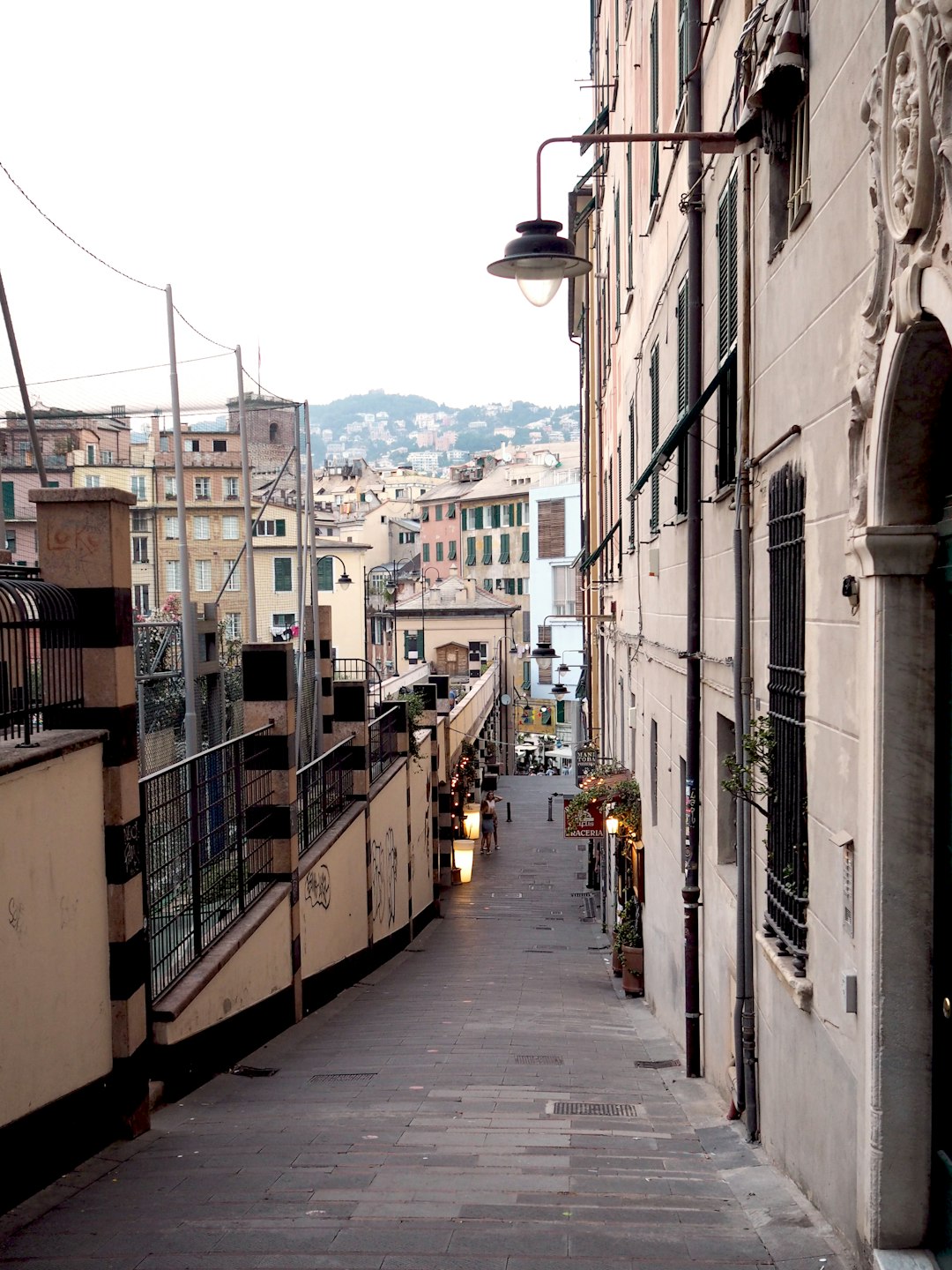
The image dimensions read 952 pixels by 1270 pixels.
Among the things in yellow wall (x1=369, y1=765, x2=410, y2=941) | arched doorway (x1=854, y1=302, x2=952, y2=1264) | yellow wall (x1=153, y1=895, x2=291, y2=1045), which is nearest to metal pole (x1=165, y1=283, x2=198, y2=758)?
yellow wall (x1=153, y1=895, x2=291, y2=1045)

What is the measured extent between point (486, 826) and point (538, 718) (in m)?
37.5

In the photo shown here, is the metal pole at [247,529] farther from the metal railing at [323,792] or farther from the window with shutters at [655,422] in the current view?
the window with shutters at [655,422]

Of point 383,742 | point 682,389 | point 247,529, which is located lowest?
point 383,742

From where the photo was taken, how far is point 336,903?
15039 millimetres

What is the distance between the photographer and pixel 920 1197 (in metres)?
4.46

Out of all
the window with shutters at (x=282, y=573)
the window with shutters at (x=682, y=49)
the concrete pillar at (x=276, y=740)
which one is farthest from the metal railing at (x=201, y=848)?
the window with shutters at (x=282, y=573)

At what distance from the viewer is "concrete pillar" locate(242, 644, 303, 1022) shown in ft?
40.4

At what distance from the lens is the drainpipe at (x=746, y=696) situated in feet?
24.1

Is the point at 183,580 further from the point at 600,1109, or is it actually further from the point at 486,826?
the point at 486,826

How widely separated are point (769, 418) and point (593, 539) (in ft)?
80.5

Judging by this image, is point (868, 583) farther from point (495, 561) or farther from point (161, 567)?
point (495, 561)

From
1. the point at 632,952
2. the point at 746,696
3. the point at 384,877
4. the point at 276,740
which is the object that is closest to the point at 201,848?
the point at 276,740

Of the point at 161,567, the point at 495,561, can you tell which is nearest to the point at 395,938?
the point at 161,567

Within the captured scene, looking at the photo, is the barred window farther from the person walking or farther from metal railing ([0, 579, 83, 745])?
the person walking
